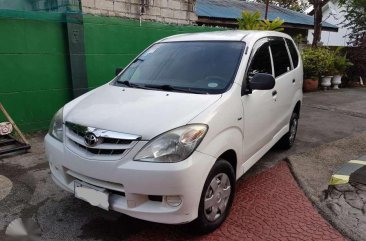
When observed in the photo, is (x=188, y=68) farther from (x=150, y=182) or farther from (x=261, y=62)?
(x=150, y=182)

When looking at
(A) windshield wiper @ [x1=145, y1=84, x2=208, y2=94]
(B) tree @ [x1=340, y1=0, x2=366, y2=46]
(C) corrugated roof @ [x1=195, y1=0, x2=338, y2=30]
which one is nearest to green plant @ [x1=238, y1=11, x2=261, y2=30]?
(C) corrugated roof @ [x1=195, y1=0, x2=338, y2=30]

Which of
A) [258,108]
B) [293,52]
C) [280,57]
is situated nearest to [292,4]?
[293,52]

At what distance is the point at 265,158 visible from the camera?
513cm

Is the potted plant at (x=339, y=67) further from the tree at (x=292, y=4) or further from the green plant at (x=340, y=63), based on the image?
the tree at (x=292, y=4)

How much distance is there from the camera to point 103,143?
9.19 feet

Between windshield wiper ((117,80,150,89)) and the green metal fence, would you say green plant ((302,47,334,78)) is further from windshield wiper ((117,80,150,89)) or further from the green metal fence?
windshield wiper ((117,80,150,89))

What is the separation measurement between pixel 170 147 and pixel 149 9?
6.52m

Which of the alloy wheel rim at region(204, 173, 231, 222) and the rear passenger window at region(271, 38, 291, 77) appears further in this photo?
the rear passenger window at region(271, 38, 291, 77)

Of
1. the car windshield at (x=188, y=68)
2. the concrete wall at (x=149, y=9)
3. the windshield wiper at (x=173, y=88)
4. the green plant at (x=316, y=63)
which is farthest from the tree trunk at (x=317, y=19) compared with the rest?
the windshield wiper at (x=173, y=88)

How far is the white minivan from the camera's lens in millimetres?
2678

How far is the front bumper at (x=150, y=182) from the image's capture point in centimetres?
261

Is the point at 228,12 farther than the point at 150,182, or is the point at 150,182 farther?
the point at 228,12

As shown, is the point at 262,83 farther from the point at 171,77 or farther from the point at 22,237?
the point at 22,237

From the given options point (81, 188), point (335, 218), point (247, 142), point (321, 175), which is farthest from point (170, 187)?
point (321, 175)
